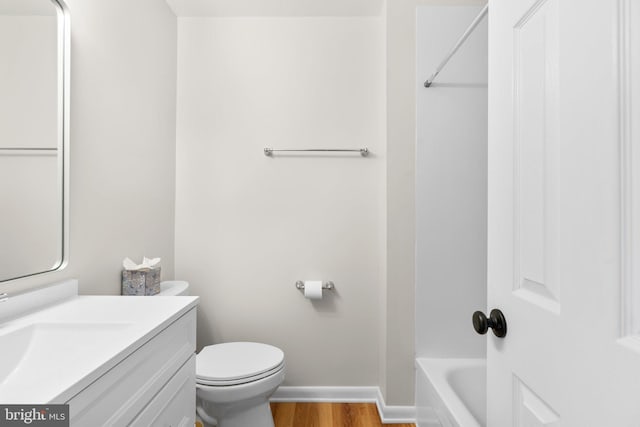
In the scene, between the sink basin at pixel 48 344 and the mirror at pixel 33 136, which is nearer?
the sink basin at pixel 48 344

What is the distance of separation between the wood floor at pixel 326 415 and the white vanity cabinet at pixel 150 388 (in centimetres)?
88

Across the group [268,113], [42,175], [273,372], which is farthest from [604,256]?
[268,113]

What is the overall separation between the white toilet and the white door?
100cm

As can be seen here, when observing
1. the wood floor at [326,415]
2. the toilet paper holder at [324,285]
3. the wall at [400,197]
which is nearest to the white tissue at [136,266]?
the toilet paper holder at [324,285]

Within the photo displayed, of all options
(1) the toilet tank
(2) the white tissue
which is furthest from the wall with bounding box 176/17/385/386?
(2) the white tissue

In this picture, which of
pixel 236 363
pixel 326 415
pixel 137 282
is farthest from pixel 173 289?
pixel 326 415

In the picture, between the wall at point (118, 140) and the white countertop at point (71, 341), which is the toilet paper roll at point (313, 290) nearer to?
the wall at point (118, 140)

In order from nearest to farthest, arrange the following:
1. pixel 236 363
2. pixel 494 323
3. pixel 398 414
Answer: pixel 494 323 < pixel 236 363 < pixel 398 414

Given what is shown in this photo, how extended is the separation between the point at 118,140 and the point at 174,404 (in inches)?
45.7

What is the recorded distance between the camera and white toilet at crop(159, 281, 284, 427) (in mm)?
1519

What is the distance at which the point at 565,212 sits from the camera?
630 millimetres

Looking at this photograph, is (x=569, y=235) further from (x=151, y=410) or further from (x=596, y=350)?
(x=151, y=410)

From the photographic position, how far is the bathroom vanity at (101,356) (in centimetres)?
65

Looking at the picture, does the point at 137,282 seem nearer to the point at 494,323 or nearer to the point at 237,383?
the point at 237,383
